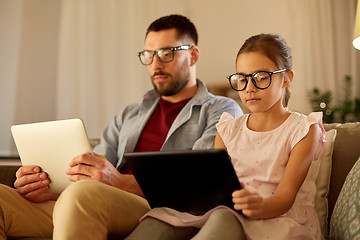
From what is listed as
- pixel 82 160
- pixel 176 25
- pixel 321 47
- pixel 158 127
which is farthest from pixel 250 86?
pixel 321 47

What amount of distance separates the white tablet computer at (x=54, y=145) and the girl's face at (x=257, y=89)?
1.70 ft

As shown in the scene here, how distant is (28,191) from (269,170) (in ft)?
2.67

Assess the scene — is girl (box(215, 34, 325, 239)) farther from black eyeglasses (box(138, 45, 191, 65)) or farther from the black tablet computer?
black eyeglasses (box(138, 45, 191, 65))

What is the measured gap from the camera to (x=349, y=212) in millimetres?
1021

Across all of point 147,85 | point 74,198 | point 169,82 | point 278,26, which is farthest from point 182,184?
point 278,26

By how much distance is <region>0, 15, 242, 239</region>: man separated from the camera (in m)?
1.02

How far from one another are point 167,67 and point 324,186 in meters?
0.93

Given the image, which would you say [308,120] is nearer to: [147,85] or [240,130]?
[240,130]

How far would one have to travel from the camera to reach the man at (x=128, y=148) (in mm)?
1021

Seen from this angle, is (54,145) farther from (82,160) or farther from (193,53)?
(193,53)

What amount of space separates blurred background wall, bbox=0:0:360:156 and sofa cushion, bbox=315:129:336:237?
2.12m

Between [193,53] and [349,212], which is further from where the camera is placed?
[193,53]

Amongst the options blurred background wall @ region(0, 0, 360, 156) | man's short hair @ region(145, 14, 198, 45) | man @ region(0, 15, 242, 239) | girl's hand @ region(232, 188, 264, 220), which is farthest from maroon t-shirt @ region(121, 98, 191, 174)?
blurred background wall @ region(0, 0, 360, 156)

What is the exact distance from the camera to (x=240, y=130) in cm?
129
